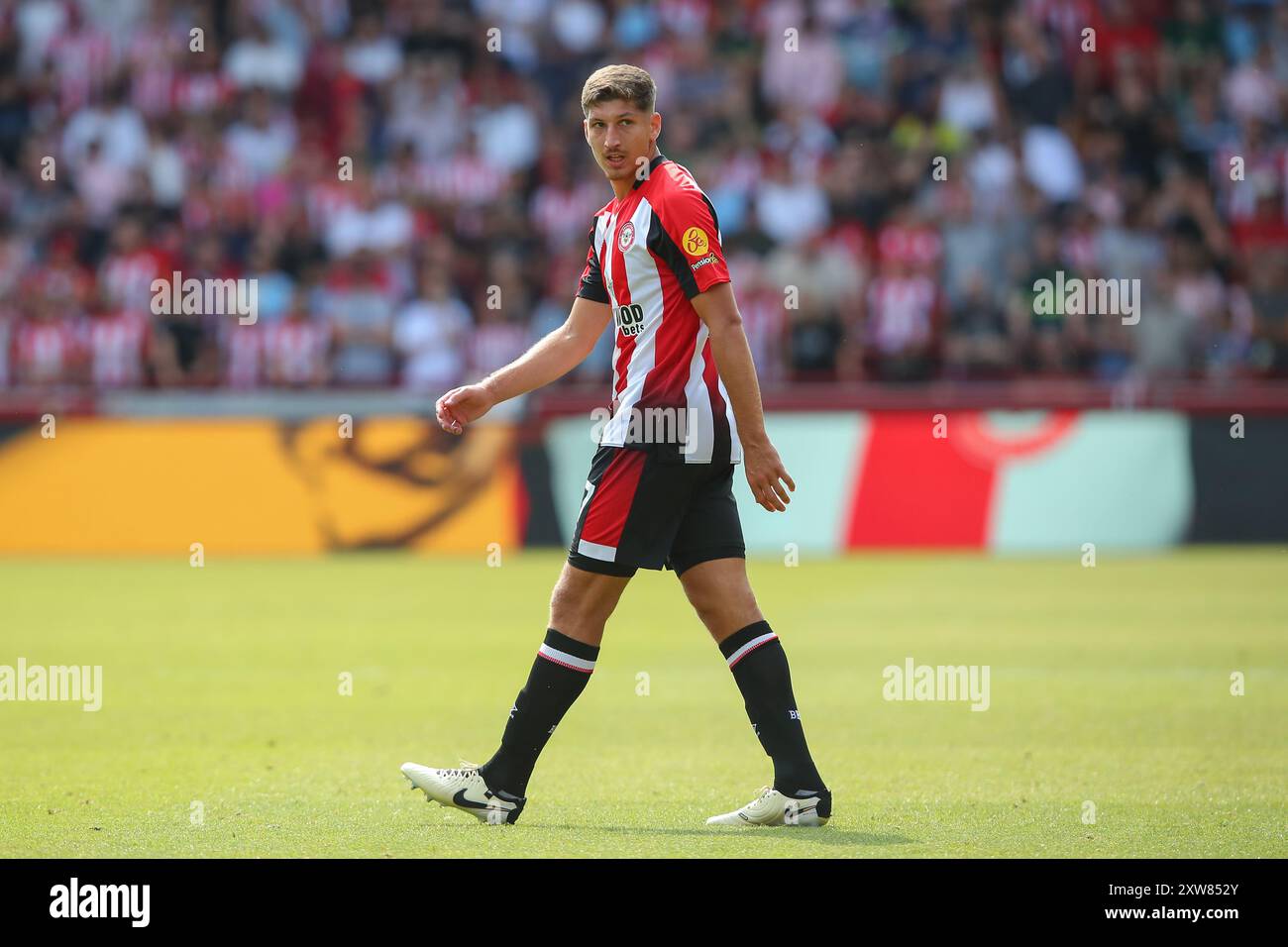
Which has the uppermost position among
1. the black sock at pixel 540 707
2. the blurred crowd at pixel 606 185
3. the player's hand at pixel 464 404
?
the blurred crowd at pixel 606 185

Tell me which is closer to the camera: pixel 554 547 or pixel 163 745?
pixel 163 745

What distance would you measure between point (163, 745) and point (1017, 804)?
12.9 feet

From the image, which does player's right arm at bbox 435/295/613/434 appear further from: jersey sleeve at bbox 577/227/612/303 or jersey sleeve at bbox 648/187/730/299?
jersey sleeve at bbox 648/187/730/299

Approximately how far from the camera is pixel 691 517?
6.71 m

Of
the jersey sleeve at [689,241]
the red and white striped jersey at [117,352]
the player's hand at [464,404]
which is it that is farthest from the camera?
the red and white striped jersey at [117,352]

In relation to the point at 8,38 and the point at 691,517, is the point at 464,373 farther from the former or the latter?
the point at 691,517

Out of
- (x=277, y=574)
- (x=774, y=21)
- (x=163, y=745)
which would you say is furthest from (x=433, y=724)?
(x=774, y=21)

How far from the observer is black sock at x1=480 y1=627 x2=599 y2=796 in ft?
21.9

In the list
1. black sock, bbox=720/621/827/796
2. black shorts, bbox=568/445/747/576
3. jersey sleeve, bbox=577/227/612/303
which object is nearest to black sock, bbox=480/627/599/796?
black shorts, bbox=568/445/747/576

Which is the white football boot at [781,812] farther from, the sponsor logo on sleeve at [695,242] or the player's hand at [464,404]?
the sponsor logo on sleeve at [695,242]

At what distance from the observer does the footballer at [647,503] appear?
21.5 feet

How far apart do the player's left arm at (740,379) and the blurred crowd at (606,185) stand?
13.2m

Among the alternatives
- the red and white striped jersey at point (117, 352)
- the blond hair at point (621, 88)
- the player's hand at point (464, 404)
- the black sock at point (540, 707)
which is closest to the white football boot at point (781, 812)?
the black sock at point (540, 707)

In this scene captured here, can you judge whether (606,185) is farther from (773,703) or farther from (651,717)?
(773,703)
